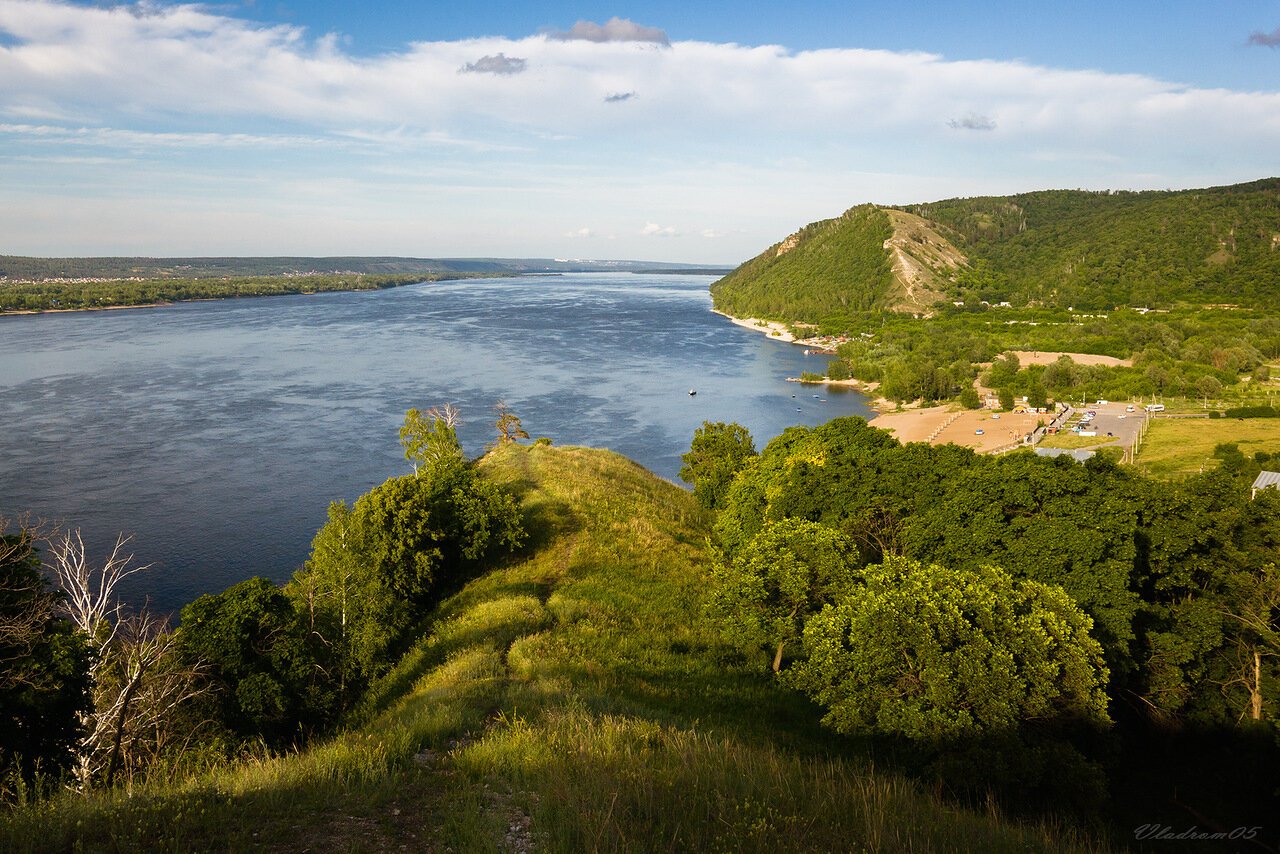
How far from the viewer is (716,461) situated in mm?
40312

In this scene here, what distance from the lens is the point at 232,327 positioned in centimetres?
13025

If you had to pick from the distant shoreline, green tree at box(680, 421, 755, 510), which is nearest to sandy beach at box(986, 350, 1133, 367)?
green tree at box(680, 421, 755, 510)

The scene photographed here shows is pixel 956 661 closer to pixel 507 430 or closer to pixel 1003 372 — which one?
pixel 507 430

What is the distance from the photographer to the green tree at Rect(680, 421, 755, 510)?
39906 millimetres

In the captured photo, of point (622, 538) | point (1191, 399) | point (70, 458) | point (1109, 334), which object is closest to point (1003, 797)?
point (622, 538)

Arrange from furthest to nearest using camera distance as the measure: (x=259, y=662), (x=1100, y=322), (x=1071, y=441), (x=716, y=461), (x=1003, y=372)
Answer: (x=1100, y=322), (x=1003, y=372), (x=1071, y=441), (x=716, y=461), (x=259, y=662)


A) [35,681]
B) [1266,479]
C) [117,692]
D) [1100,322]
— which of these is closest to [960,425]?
[1266,479]

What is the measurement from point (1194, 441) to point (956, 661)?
65562 mm

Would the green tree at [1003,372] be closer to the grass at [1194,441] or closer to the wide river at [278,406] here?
the wide river at [278,406]

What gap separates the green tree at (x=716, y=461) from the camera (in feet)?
131

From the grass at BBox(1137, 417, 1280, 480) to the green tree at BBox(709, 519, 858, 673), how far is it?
145 feet

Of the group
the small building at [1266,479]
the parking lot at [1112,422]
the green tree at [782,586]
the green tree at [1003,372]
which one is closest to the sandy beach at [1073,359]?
the green tree at [1003,372]

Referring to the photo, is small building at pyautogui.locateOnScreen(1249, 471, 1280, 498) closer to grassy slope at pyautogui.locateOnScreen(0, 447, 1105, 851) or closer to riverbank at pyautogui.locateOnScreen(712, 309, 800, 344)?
grassy slope at pyautogui.locateOnScreen(0, 447, 1105, 851)

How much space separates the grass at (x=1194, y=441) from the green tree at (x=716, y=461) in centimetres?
3221
